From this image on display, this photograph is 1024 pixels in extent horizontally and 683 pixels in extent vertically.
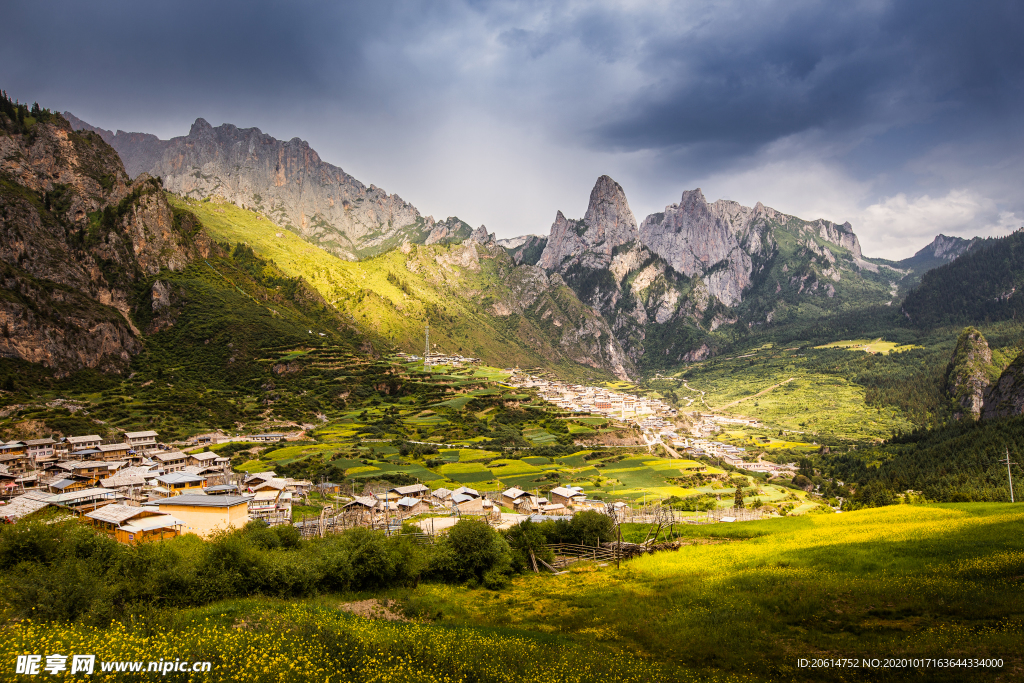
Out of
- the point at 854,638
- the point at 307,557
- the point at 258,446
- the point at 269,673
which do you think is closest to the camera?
the point at 269,673

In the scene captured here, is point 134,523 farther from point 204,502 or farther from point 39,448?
point 39,448

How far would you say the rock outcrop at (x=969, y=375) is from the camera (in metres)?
124

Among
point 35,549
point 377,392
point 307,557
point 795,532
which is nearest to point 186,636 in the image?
point 307,557

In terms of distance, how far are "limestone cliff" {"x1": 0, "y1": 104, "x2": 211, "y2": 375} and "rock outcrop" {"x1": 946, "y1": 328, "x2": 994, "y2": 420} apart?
192294 mm

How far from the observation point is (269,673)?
631 inches

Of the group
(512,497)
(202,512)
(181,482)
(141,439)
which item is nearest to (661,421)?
(512,497)

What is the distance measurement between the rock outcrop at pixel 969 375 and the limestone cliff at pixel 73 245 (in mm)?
192294

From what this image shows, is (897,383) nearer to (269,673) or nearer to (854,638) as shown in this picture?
(854,638)

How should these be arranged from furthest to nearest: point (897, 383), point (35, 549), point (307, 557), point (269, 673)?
point (897, 383)
point (307, 557)
point (35, 549)
point (269, 673)

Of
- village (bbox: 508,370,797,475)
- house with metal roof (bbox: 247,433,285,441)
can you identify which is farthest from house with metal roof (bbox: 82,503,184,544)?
village (bbox: 508,370,797,475)

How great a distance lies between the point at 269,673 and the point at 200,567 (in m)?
13.6

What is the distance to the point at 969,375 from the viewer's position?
130875 millimetres

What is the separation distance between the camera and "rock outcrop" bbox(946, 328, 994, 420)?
408 feet

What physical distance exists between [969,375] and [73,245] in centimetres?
22076
